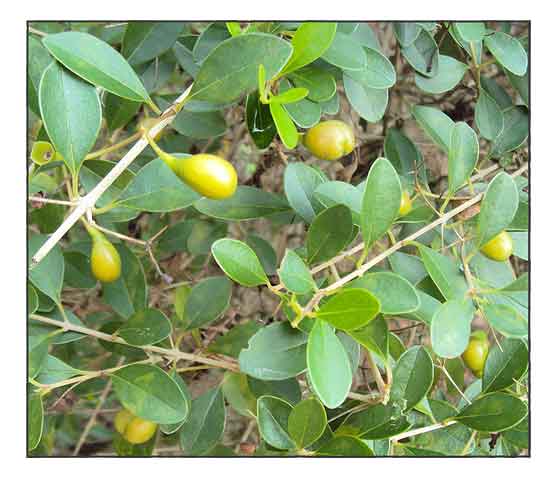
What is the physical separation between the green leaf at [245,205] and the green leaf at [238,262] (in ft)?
0.43

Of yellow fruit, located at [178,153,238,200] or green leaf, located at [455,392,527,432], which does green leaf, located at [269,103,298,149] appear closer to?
yellow fruit, located at [178,153,238,200]

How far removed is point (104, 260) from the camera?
0.90 meters

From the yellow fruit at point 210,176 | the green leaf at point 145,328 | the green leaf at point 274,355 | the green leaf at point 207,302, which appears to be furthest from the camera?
the green leaf at point 207,302

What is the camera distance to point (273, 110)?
2.50ft

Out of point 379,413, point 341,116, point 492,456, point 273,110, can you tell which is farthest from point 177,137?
point 492,456

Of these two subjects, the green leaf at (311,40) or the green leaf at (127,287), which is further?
the green leaf at (127,287)

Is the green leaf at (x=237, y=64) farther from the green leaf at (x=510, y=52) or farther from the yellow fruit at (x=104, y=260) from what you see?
the green leaf at (x=510, y=52)

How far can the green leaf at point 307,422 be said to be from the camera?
0.79 meters

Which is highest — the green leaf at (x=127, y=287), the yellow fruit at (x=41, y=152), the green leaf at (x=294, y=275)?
the yellow fruit at (x=41, y=152)

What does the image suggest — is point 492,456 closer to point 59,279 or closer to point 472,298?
point 472,298

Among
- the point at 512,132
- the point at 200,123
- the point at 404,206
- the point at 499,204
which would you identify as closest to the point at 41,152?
the point at 200,123

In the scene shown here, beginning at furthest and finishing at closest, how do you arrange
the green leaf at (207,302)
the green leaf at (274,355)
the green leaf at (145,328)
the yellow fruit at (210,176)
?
the green leaf at (207,302), the green leaf at (145,328), the green leaf at (274,355), the yellow fruit at (210,176)

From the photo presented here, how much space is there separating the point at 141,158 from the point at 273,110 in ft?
1.53

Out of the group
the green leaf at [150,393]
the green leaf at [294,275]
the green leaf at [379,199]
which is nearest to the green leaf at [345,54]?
the green leaf at [379,199]
